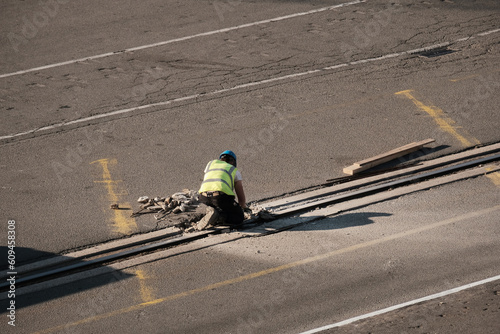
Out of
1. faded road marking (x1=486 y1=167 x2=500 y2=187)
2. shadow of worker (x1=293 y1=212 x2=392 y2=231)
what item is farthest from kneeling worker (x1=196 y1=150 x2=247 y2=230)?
faded road marking (x1=486 y1=167 x2=500 y2=187)

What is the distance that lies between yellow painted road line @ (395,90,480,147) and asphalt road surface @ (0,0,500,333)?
40 millimetres

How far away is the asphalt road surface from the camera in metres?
8.70

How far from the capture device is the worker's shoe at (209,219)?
1000cm

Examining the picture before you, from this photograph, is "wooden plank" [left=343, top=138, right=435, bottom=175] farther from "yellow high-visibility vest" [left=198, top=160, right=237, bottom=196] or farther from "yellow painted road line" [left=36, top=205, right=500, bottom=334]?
"yellow high-visibility vest" [left=198, top=160, right=237, bottom=196]

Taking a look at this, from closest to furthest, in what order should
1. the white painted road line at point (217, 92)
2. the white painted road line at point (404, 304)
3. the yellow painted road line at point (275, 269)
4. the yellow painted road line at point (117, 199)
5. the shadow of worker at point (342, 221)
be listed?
the white painted road line at point (404, 304) → the yellow painted road line at point (275, 269) → the shadow of worker at point (342, 221) → the yellow painted road line at point (117, 199) → the white painted road line at point (217, 92)

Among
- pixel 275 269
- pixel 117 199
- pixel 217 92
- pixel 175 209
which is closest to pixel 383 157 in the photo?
pixel 275 269

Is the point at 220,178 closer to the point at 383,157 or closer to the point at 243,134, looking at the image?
the point at 243,134

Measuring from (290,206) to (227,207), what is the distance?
1250 millimetres

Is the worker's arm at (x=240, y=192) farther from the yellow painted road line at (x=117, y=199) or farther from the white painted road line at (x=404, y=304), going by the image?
the white painted road line at (x=404, y=304)

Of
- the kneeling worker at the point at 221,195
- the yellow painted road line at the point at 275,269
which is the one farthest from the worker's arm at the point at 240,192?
the yellow painted road line at the point at 275,269

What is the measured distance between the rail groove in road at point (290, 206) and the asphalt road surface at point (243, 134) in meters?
0.33

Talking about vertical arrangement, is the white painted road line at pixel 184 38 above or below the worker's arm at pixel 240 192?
above

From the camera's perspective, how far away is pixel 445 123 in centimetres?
1271

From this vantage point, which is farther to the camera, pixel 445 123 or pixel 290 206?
pixel 445 123
